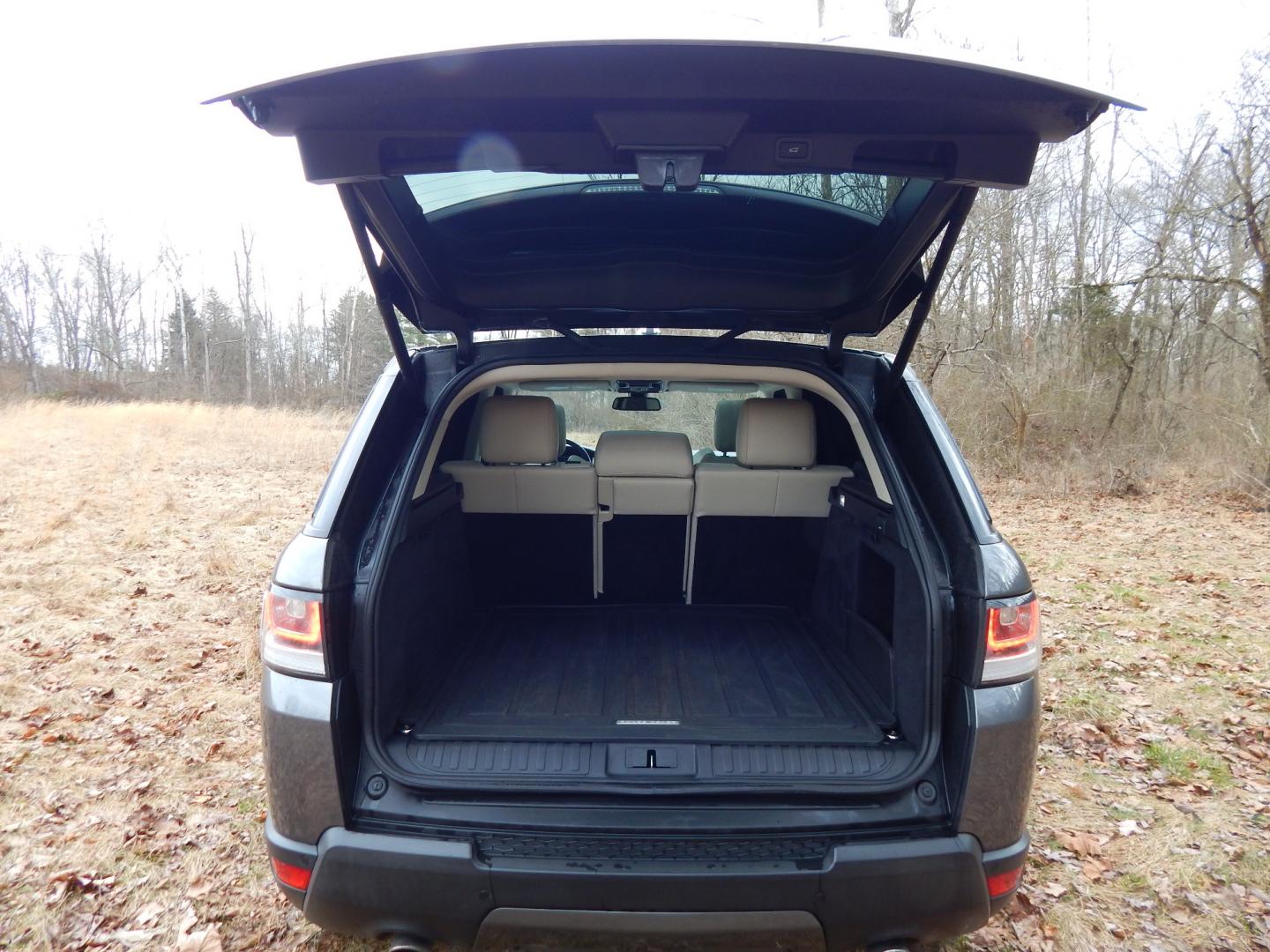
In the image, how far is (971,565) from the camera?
185 centimetres

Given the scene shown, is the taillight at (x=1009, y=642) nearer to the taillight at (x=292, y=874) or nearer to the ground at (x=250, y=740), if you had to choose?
the ground at (x=250, y=740)

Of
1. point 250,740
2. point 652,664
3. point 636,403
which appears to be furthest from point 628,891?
point 250,740

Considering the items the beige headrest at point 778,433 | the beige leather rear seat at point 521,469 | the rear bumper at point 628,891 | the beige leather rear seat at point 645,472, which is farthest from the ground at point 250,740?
the beige leather rear seat at point 645,472

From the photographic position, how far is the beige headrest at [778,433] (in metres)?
3.04

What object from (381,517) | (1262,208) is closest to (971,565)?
(381,517)

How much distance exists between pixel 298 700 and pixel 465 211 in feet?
5.01

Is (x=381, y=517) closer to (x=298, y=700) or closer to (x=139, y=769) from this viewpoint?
(x=298, y=700)

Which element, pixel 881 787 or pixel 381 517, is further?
pixel 381 517

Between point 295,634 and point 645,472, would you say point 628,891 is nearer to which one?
point 295,634

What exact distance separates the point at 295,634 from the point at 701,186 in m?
1.70

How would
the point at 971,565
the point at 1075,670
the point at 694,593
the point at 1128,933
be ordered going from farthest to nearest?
the point at 1075,670 < the point at 694,593 < the point at 1128,933 < the point at 971,565

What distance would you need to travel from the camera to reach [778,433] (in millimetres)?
3047

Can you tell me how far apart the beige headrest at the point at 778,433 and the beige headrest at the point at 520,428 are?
832 mm

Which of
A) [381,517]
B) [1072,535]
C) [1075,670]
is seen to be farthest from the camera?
[1072,535]
